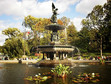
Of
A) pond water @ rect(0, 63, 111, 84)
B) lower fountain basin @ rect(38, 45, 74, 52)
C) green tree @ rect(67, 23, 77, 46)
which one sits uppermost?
green tree @ rect(67, 23, 77, 46)

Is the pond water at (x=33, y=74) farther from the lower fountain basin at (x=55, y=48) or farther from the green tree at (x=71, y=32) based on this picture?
the green tree at (x=71, y=32)

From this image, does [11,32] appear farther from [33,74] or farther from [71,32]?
[33,74]

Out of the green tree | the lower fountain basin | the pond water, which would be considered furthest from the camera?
the green tree

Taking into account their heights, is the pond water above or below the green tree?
below

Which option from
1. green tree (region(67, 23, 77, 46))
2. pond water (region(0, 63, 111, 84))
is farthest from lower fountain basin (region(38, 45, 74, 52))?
green tree (region(67, 23, 77, 46))

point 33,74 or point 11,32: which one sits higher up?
point 11,32

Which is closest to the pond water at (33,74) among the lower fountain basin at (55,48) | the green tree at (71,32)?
the lower fountain basin at (55,48)

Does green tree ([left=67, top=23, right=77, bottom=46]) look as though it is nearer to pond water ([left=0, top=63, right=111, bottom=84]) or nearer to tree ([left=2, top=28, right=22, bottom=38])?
tree ([left=2, top=28, right=22, bottom=38])

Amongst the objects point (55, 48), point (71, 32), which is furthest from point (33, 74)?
point (71, 32)

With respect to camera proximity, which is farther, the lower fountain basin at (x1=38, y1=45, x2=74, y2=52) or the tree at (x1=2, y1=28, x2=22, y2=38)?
the tree at (x1=2, y1=28, x2=22, y2=38)

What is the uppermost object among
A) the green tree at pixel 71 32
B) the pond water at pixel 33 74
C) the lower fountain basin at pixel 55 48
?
the green tree at pixel 71 32

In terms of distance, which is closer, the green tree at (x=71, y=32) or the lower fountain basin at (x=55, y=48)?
the lower fountain basin at (x=55, y=48)

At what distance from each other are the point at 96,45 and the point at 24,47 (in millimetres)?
24014

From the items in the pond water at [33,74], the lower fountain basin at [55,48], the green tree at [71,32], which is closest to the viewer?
the pond water at [33,74]
